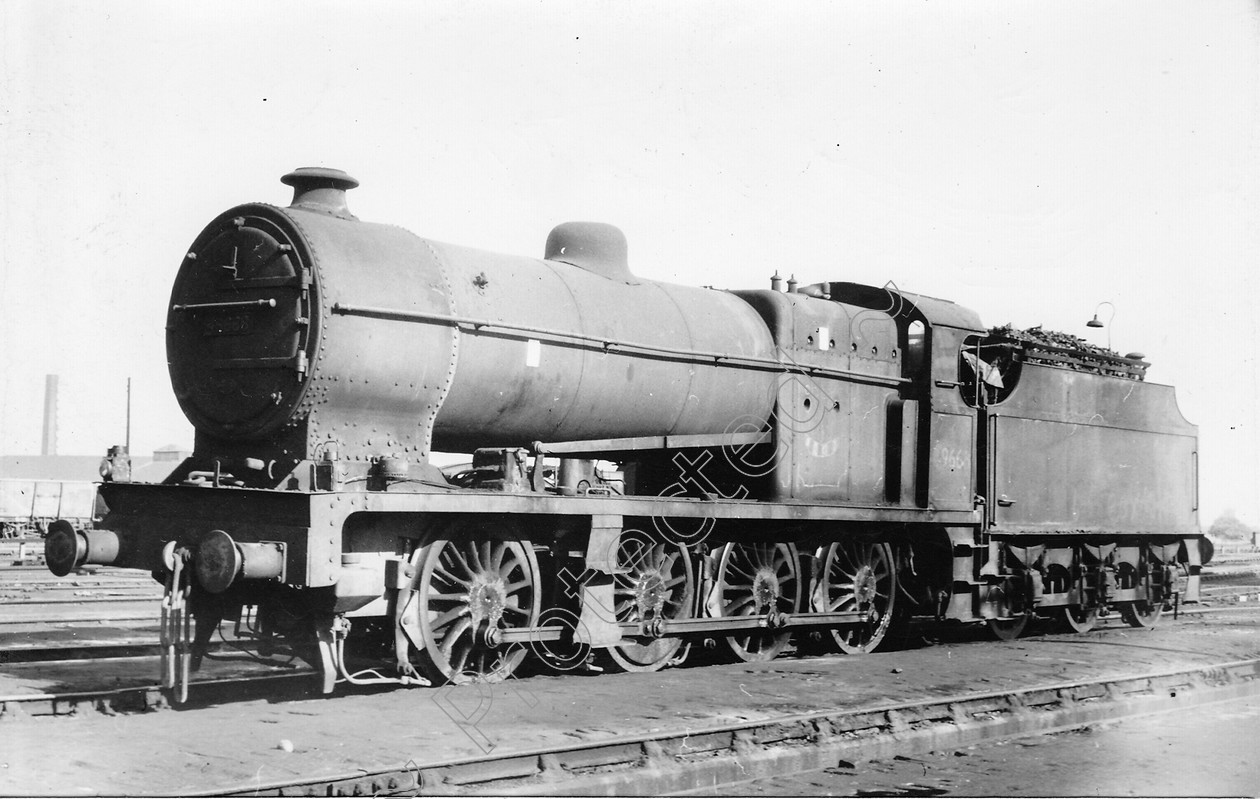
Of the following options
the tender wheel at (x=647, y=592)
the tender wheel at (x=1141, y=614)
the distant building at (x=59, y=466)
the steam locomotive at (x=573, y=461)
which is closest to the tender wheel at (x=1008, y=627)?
the steam locomotive at (x=573, y=461)

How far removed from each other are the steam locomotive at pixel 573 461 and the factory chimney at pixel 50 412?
53.1 meters

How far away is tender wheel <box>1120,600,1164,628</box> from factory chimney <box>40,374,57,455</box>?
52.7m

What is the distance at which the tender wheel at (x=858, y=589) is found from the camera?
11555 millimetres

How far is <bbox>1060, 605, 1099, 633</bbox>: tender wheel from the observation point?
14.6 m

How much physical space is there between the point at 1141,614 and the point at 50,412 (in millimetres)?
55649

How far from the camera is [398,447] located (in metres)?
8.35

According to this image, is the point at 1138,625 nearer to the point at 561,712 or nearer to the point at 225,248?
the point at 561,712

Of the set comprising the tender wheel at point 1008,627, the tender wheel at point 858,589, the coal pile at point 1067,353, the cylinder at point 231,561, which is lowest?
the tender wheel at point 1008,627

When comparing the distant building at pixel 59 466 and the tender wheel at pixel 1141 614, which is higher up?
the distant building at pixel 59 466

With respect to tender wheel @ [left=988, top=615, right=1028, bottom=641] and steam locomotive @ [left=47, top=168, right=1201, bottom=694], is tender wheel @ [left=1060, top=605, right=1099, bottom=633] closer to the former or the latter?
steam locomotive @ [left=47, top=168, right=1201, bottom=694]

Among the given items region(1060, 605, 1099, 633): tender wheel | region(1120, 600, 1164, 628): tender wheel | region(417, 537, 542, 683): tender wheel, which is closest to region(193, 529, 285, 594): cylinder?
region(417, 537, 542, 683): tender wheel

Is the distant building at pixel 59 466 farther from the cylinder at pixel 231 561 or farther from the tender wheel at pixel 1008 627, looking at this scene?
the cylinder at pixel 231 561

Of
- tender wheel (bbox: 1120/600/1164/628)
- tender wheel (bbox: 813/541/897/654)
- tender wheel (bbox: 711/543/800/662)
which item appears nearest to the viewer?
tender wheel (bbox: 711/543/800/662)

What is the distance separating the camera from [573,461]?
9.25 m
